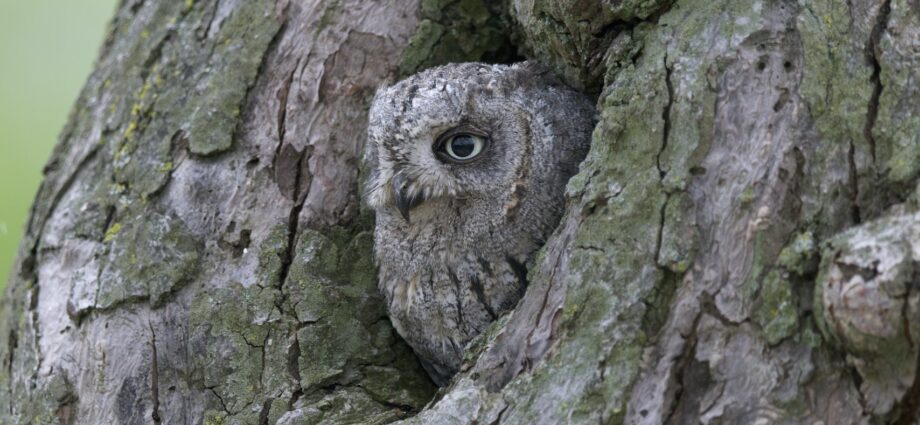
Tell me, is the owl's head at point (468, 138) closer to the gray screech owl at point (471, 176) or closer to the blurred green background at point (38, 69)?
the gray screech owl at point (471, 176)

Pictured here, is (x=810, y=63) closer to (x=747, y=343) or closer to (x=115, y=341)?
(x=747, y=343)

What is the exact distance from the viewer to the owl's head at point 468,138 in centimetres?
270

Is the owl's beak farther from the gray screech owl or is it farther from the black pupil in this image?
the black pupil

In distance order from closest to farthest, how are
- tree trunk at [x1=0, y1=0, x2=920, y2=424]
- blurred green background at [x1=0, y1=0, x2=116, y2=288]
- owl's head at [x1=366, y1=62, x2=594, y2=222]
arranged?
tree trunk at [x1=0, y1=0, x2=920, y2=424] → owl's head at [x1=366, y1=62, x2=594, y2=222] → blurred green background at [x1=0, y1=0, x2=116, y2=288]

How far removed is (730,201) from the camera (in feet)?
6.67

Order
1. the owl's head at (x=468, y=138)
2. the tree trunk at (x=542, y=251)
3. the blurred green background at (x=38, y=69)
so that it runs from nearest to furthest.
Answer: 1. the tree trunk at (x=542, y=251)
2. the owl's head at (x=468, y=138)
3. the blurred green background at (x=38, y=69)

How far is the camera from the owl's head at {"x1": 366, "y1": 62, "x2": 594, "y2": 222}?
270 centimetres

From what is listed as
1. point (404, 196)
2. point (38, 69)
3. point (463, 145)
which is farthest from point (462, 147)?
point (38, 69)

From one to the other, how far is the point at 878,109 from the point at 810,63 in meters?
0.17

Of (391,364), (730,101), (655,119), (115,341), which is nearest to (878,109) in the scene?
(730,101)

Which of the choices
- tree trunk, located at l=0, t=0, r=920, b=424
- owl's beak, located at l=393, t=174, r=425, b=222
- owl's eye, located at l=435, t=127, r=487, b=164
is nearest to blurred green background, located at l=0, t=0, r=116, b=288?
tree trunk, located at l=0, t=0, r=920, b=424

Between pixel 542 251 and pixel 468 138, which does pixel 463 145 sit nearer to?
pixel 468 138

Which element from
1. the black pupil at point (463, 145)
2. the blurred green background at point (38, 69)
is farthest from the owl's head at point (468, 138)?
the blurred green background at point (38, 69)

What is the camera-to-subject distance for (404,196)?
2.77 metres
